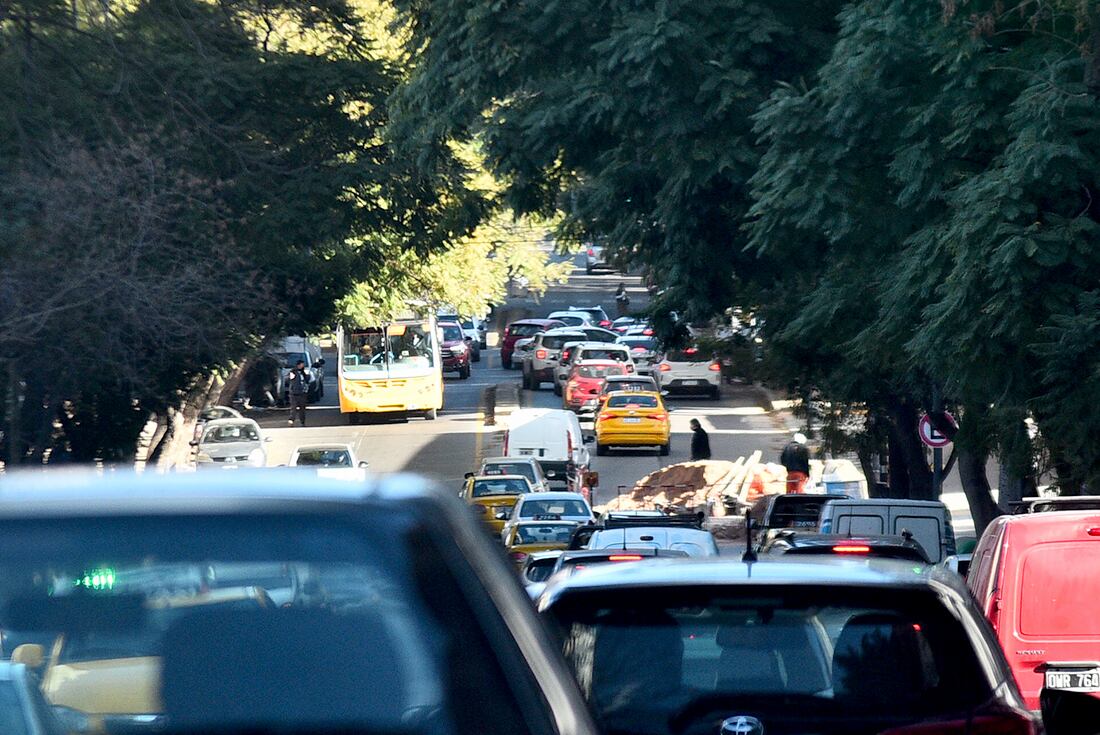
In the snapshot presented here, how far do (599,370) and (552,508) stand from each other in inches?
966

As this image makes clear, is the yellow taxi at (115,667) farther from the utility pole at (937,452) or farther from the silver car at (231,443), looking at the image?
the silver car at (231,443)

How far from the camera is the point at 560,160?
2377cm

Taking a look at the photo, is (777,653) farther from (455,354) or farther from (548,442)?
(455,354)

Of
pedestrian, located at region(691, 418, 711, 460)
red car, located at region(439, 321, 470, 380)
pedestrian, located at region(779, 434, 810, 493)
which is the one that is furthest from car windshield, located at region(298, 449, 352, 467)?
red car, located at region(439, 321, 470, 380)

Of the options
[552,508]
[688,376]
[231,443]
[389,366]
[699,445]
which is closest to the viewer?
[552,508]

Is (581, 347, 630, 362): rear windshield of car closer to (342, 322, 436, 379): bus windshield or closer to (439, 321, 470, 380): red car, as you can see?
(342, 322, 436, 379): bus windshield

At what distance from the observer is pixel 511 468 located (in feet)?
109

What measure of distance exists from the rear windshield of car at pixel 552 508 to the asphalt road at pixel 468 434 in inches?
465

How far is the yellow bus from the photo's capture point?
4828 cm

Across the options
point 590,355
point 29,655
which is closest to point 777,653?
point 29,655

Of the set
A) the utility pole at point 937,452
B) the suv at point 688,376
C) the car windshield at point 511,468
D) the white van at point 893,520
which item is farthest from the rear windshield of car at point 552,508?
the suv at point 688,376

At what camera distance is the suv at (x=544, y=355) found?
55.2 m

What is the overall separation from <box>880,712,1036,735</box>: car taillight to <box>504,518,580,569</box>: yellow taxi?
16444 millimetres

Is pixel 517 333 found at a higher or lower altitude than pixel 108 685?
higher
